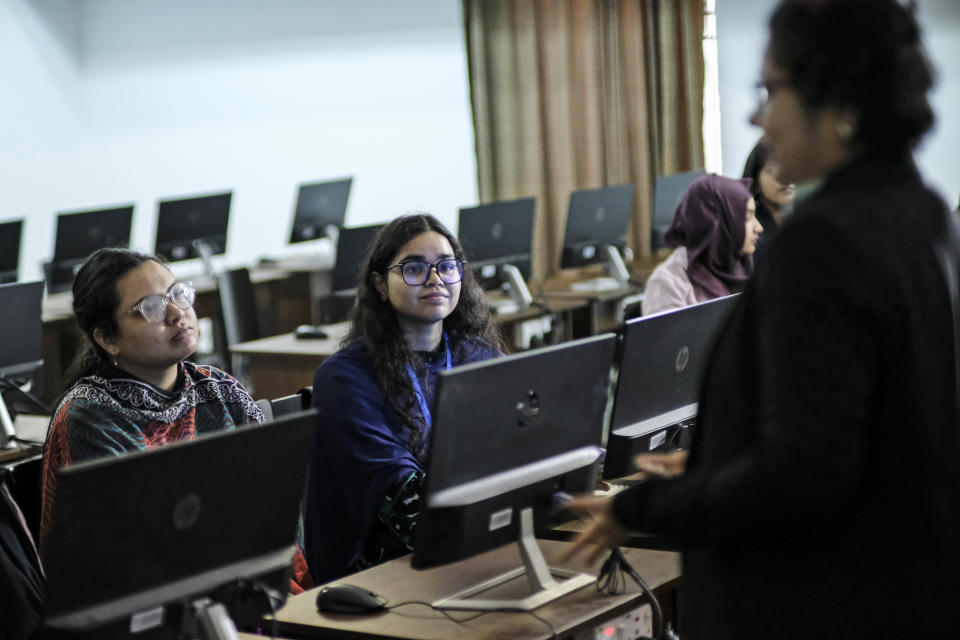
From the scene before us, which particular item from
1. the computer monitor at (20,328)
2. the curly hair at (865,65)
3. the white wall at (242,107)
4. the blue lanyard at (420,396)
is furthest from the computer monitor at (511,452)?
the white wall at (242,107)

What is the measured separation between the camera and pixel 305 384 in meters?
4.80

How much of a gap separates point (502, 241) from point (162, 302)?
10.6 feet

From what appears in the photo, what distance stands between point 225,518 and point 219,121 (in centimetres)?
688

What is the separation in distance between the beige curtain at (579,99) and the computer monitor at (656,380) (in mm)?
4602

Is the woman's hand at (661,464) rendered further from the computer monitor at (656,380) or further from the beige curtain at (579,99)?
the beige curtain at (579,99)

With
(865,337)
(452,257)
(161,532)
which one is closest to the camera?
(865,337)

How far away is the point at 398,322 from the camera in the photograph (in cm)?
277

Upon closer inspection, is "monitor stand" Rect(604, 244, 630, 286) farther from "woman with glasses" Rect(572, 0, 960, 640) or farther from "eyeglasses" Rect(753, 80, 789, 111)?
"woman with glasses" Rect(572, 0, 960, 640)

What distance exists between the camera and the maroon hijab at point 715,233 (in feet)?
12.9

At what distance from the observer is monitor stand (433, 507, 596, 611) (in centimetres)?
197

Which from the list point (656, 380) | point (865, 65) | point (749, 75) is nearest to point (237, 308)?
point (656, 380)

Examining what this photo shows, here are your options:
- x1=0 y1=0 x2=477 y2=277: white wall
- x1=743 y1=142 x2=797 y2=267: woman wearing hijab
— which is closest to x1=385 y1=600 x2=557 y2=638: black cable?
x1=743 y1=142 x2=797 y2=267: woman wearing hijab

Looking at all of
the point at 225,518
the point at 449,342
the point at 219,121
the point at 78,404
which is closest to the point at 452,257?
the point at 449,342

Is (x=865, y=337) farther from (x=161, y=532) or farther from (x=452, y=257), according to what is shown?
(x=452, y=257)
